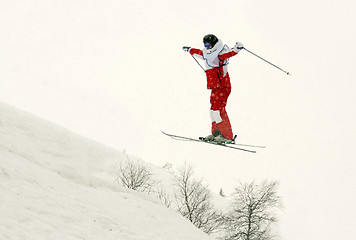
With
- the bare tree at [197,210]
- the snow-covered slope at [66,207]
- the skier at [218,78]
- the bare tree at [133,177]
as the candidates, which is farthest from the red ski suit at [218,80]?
the bare tree at [133,177]

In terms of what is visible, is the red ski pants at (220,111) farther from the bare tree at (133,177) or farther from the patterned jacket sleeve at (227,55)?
the bare tree at (133,177)

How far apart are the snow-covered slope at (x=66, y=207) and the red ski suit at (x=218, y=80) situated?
21.1 ft

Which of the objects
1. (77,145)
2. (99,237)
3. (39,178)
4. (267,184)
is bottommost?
(99,237)

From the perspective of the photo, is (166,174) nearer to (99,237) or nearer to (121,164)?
(121,164)

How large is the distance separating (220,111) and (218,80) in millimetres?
836

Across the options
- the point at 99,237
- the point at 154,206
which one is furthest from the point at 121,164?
the point at 99,237

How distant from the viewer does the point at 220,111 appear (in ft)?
26.7

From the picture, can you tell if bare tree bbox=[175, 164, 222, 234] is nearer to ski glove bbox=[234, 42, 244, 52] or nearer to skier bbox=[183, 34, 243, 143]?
skier bbox=[183, 34, 243, 143]

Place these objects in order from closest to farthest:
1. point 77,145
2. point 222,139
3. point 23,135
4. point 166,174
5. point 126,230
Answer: point 222,139
point 126,230
point 23,135
point 77,145
point 166,174

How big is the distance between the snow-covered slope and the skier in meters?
6.35

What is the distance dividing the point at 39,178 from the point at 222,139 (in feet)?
33.7

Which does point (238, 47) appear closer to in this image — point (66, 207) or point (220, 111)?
point (220, 111)

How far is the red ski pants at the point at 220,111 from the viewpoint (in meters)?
7.80

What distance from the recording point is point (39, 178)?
15172 mm
